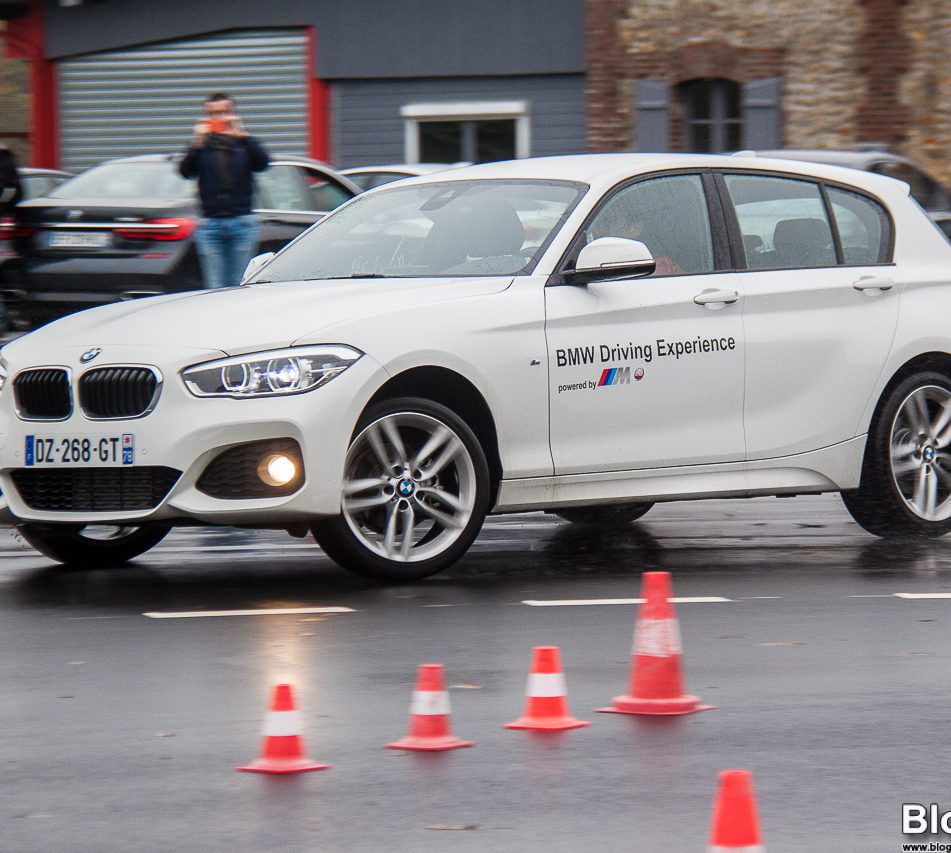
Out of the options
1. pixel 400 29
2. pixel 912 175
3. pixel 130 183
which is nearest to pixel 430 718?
pixel 130 183

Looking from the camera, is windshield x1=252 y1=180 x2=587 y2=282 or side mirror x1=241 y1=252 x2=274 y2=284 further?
side mirror x1=241 y1=252 x2=274 y2=284

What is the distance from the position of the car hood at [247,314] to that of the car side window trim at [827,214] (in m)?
1.23

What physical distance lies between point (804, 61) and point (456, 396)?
710 inches

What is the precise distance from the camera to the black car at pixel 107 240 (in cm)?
1473

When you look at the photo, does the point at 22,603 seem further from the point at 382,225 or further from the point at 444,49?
the point at 444,49

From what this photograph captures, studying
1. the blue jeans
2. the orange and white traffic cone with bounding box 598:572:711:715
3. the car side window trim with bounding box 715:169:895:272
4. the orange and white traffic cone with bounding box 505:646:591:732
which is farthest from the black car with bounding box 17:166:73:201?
the orange and white traffic cone with bounding box 505:646:591:732

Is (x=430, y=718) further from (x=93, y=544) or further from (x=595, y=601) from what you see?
(x=93, y=544)

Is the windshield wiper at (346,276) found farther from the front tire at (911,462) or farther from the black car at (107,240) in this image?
the black car at (107,240)

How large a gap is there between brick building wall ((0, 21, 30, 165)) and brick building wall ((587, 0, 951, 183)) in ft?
27.1

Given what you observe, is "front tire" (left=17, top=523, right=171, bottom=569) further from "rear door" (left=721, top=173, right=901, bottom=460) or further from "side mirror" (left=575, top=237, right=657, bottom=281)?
"rear door" (left=721, top=173, right=901, bottom=460)

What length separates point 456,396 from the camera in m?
8.02

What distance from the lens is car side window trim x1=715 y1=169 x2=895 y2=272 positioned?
891cm

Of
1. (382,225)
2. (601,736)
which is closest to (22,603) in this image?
(382,225)

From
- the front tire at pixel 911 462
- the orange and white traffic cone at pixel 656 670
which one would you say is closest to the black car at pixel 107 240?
the front tire at pixel 911 462
